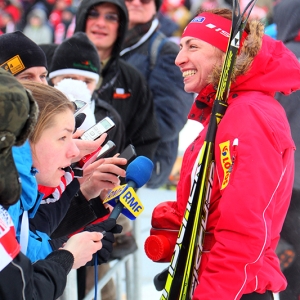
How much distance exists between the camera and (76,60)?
150 inches

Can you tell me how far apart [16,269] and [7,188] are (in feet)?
0.78

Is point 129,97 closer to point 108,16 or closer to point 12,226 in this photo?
point 108,16

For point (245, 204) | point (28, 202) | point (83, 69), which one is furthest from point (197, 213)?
point (83, 69)

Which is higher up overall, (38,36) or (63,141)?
(63,141)

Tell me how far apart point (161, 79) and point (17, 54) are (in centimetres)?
155

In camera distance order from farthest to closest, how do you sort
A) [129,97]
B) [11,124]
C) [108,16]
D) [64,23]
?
[64,23]
[108,16]
[129,97]
[11,124]

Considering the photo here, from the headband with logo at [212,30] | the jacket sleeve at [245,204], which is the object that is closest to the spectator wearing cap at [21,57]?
the headband with logo at [212,30]

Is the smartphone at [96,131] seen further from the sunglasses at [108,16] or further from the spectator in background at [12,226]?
the sunglasses at [108,16]

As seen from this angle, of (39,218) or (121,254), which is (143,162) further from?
(121,254)

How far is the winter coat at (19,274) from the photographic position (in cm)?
169

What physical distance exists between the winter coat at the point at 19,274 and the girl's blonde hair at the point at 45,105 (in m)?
0.38

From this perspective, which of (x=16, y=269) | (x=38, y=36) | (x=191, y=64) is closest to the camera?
(x=16, y=269)

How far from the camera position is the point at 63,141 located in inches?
83.1

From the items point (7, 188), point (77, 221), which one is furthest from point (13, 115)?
point (77, 221)
